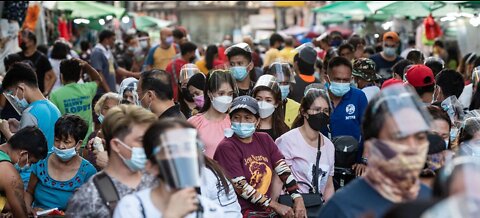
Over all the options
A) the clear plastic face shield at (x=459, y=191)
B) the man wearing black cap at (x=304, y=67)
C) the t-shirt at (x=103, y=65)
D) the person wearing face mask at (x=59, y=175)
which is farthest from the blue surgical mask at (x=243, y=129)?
the t-shirt at (x=103, y=65)

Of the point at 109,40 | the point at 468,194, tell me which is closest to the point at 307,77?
the point at 109,40

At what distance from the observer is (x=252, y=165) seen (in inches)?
280

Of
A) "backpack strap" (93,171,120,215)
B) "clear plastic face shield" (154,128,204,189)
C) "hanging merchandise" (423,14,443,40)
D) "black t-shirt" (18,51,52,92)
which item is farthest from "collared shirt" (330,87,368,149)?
"hanging merchandise" (423,14,443,40)

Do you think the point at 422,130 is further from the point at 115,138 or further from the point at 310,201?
the point at 310,201

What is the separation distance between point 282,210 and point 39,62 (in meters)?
6.92

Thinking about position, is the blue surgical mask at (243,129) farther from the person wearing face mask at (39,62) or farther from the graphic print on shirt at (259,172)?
the person wearing face mask at (39,62)

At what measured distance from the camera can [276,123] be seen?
8.53 metres

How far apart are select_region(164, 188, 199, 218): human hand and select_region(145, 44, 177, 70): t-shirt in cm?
1137

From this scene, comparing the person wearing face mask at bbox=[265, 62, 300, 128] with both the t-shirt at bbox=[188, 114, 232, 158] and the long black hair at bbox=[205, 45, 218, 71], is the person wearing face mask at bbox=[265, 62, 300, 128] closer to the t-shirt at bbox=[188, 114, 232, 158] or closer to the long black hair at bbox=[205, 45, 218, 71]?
the t-shirt at bbox=[188, 114, 232, 158]

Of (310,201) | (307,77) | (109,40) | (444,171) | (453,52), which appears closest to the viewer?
(444,171)

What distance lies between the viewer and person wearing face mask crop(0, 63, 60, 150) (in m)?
8.55

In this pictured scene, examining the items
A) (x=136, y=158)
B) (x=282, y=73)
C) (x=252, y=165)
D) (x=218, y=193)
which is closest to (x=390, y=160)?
(x=136, y=158)

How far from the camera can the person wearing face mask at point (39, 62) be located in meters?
13.0

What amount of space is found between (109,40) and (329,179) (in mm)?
9739
